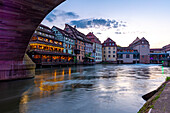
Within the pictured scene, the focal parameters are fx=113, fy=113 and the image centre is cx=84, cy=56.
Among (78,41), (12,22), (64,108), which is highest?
(78,41)

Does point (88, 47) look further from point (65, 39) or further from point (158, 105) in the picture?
point (158, 105)

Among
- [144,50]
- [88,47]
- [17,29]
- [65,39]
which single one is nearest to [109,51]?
Result: [88,47]

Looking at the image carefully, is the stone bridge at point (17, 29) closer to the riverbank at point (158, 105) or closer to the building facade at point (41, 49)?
the riverbank at point (158, 105)

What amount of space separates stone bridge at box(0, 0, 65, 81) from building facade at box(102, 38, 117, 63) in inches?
2704

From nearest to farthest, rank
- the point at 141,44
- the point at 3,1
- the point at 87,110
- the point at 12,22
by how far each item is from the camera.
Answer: the point at 87,110 → the point at 3,1 → the point at 12,22 → the point at 141,44

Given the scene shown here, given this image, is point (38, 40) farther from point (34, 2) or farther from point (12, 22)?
point (34, 2)

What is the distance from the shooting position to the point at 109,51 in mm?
79938

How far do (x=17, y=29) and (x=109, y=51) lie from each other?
240 feet

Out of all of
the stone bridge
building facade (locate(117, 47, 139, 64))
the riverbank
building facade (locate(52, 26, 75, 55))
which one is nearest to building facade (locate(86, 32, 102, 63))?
building facade (locate(117, 47, 139, 64))

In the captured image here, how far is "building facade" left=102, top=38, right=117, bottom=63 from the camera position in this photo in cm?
Answer: 7888

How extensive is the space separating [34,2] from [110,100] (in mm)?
8458

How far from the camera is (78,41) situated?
5891 cm

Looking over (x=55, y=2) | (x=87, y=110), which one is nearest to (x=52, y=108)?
(x=87, y=110)

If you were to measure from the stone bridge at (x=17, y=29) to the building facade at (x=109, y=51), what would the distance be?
2704 inches
